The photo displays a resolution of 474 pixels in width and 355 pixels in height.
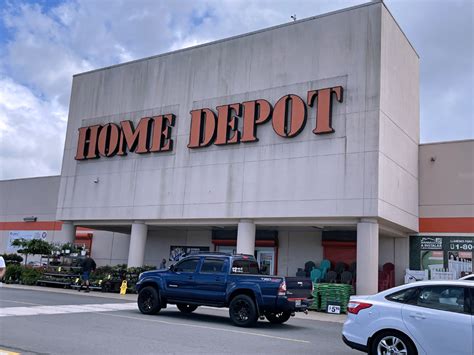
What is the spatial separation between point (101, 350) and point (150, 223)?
63.9ft

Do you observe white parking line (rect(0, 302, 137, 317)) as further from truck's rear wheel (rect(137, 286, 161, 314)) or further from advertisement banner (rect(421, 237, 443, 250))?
advertisement banner (rect(421, 237, 443, 250))

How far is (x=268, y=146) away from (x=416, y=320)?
16424 mm

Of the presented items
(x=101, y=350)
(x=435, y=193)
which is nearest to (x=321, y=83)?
(x=435, y=193)

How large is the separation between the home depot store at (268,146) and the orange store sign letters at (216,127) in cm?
7

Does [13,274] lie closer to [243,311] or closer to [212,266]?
[212,266]

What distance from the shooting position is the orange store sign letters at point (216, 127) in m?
23.0

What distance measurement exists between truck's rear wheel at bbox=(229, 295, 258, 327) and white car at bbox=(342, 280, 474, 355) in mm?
4724

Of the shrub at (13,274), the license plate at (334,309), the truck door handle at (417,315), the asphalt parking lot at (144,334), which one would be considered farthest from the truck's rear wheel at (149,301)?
the shrub at (13,274)

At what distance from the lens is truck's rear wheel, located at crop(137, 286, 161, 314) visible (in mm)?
15094

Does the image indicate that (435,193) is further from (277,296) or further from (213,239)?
(277,296)

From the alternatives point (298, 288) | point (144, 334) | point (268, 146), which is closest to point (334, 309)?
point (298, 288)

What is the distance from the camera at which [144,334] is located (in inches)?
439

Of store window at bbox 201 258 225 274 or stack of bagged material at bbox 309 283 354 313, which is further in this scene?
stack of bagged material at bbox 309 283 354 313

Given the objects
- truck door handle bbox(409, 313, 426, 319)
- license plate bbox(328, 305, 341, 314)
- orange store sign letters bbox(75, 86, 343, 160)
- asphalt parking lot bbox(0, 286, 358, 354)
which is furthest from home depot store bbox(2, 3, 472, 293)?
truck door handle bbox(409, 313, 426, 319)
